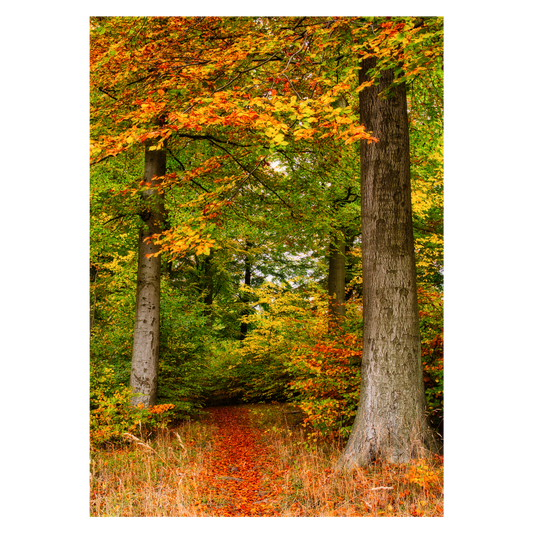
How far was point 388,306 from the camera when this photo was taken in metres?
4.40

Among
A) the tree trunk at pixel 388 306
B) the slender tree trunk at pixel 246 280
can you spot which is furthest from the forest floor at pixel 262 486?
the slender tree trunk at pixel 246 280

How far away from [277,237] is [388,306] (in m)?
5.34

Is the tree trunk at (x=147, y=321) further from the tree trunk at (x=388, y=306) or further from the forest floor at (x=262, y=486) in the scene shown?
the tree trunk at (x=388, y=306)

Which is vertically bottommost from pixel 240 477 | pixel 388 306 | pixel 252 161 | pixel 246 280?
pixel 240 477

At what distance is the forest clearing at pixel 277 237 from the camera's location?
12.3ft

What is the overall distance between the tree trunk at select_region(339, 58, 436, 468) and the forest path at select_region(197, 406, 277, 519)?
105 centimetres

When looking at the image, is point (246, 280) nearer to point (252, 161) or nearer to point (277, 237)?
point (277, 237)

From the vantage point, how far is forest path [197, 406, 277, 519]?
3.80 m

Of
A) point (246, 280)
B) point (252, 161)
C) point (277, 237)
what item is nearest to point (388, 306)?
point (252, 161)

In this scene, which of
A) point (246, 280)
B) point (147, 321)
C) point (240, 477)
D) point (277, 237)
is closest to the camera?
point (240, 477)

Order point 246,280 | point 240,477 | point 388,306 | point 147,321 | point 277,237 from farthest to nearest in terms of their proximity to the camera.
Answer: point 246,280 → point 277,237 → point 147,321 → point 240,477 → point 388,306

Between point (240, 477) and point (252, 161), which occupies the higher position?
point (252, 161)

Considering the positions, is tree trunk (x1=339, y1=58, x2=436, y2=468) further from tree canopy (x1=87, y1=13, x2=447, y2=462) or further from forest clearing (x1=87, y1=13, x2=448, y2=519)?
tree canopy (x1=87, y1=13, x2=447, y2=462)
